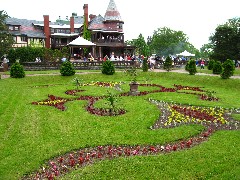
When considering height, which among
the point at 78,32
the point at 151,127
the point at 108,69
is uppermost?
the point at 78,32

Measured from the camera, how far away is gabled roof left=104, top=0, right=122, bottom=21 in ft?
199

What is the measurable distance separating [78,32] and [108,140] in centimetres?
6378

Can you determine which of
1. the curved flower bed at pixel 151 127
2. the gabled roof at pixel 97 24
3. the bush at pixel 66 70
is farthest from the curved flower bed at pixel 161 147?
the gabled roof at pixel 97 24

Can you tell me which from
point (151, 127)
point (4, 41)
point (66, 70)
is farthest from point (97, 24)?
point (151, 127)

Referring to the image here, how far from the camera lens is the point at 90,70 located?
1535 inches

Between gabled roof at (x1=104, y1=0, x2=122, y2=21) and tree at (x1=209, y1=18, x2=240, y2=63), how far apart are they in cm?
2024

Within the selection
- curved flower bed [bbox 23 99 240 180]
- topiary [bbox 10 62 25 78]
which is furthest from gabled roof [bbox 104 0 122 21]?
curved flower bed [bbox 23 99 240 180]

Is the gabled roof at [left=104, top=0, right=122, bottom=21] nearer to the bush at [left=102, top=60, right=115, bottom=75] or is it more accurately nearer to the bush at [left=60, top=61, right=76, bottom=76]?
the bush at [left=102, top=60, right=115, bottom=75]

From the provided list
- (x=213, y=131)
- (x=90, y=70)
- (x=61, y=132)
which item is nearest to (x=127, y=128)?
(x=61, y=132)

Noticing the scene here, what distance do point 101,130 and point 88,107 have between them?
504 centimetres

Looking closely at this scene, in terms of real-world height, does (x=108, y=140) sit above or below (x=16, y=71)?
below

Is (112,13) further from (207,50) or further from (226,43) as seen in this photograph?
(207,50)

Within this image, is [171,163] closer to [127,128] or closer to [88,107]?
[127,128]

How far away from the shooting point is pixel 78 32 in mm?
72375
